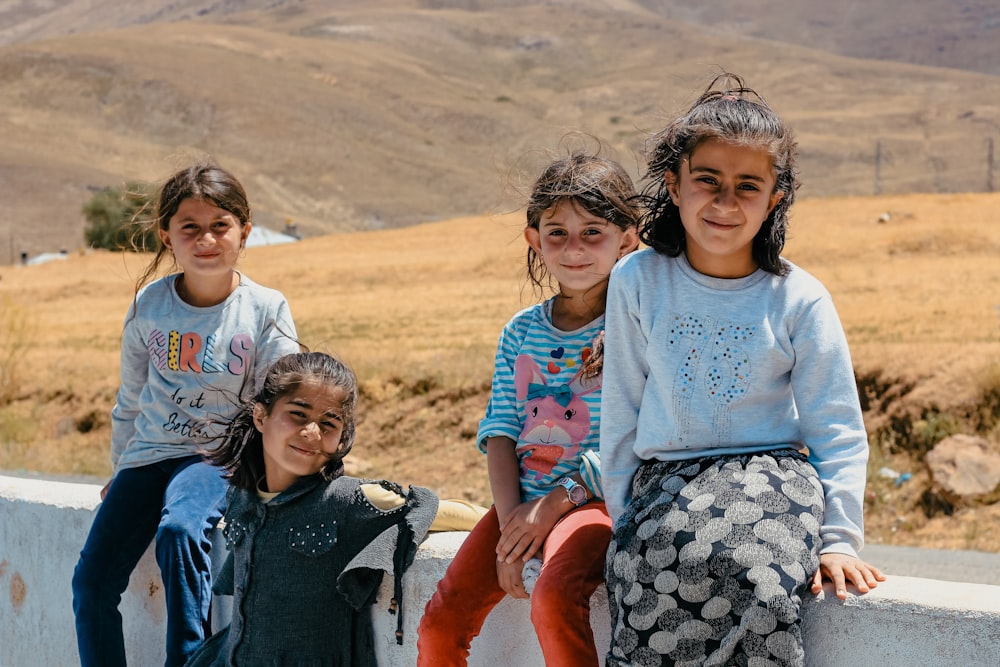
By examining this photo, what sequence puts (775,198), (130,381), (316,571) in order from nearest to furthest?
1. (775,198)
2. (316,571)
3. (130,381)

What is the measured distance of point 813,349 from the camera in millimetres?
2799

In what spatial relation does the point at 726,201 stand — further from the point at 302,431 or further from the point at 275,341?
the point at 275,341

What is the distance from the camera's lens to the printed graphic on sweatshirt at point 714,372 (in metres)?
2.84

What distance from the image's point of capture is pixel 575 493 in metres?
3.11

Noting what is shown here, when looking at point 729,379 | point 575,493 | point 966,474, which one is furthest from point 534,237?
point 966,474

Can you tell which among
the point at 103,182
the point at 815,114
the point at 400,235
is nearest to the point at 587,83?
the point at 815,114

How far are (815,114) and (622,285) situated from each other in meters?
151

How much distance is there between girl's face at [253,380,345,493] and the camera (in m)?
3.37

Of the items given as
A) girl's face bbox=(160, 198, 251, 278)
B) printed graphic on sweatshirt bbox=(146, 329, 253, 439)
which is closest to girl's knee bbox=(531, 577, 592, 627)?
printed graphic on sweatshirt bbox=(146, 329, 253, 439)

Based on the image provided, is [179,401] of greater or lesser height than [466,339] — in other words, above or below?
below

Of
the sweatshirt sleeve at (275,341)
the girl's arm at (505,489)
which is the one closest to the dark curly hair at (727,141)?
the girl's arm at (505,489)

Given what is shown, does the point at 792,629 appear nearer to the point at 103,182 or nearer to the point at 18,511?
the point at 18,511

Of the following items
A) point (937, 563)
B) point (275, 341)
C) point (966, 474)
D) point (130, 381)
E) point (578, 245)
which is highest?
point (578, 245)

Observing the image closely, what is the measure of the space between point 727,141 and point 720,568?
3.39 ft
